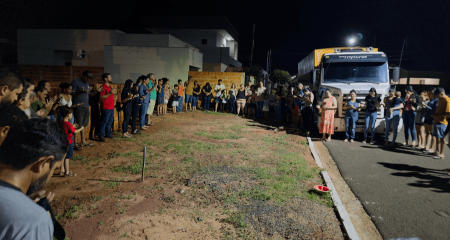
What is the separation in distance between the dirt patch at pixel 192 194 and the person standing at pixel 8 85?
1.79 m

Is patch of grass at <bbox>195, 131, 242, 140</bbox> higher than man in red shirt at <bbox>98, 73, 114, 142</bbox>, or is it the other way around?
man in red shirt at <bbox>98, 73, 114, 142</bbox>

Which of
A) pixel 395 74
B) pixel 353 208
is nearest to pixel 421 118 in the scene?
pixel 395 74

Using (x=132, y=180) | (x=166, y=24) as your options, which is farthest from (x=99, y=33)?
Result: (x=132, y=180)

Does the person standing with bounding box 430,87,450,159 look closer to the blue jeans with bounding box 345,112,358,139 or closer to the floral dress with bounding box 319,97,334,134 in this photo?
the blue jeans with bounding box 345,112,358,139

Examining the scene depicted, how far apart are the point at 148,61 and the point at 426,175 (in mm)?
17882

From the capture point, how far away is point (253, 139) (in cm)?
1026

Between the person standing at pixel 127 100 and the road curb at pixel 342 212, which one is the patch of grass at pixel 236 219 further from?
the person standing at pixel 127 100

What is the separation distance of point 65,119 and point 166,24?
116 ft

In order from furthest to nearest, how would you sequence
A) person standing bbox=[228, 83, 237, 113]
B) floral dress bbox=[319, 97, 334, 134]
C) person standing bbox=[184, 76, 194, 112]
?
person standing bbox=[228, 83, 237, 113]
person standing bbox=[184, 76, 194, 112]
floral dress bbox=[319, 97, 334, 134]

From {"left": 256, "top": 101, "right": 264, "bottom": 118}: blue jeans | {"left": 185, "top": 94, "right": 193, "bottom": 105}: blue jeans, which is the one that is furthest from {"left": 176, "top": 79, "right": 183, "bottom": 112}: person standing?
{"left": 256, "top": 101, "right": 264, "bottom": 118}: blue jeans

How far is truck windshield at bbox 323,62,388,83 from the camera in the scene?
11422 mm

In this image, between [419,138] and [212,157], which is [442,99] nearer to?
[419,138]

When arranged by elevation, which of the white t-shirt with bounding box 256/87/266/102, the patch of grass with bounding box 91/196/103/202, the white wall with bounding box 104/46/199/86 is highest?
the white wall with bounding box 104/46/199/86

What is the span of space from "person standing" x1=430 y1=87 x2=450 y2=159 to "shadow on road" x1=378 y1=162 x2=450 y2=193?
4.64 feet
